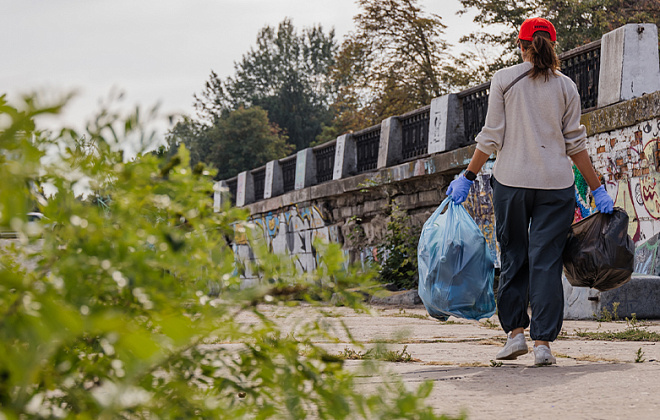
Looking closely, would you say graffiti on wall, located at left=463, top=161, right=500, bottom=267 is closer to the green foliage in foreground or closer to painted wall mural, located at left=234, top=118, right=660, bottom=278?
painted wall mural, located at left=234, top=118, right=660, bottom=278

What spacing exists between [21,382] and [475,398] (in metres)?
2.18

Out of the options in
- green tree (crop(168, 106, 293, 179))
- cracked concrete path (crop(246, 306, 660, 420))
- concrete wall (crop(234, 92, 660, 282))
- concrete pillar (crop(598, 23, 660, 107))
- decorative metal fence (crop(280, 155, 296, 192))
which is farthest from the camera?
green tree (crop(168, 106, 293, 179))

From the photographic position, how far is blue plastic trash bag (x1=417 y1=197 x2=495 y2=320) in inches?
162

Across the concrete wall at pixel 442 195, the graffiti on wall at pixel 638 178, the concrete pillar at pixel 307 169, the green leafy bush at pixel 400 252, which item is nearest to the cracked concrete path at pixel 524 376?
the concrete wall at pixel 442 195

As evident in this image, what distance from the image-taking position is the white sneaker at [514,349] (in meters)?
3.73

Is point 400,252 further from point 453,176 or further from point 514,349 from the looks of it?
point 514,349

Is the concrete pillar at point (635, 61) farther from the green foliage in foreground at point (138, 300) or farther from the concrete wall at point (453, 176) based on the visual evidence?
the green foliage in foreground at point (138, 300)

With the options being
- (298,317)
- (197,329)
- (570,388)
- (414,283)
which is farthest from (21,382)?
(414,283)

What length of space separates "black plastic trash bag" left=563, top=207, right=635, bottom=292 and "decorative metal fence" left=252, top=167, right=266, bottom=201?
15.1 meters

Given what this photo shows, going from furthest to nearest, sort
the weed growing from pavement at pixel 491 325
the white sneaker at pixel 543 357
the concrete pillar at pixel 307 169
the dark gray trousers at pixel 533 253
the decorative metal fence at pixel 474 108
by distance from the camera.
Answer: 1. the concrete pillar at pixel 307 169
2. the decorative metal fence at pixel 474 108
3. the weed growing from pavement at pixel 491 325
4. the dark gray trousers at pixel 533 253
5. the white sneaker at pixel 543 357

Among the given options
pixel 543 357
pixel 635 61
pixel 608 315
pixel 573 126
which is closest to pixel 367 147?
pixel 635 61

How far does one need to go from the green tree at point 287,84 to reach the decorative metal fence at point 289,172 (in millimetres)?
28595

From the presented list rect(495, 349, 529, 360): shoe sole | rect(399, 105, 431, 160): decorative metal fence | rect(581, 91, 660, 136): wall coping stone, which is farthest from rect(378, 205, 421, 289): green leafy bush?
rect(495, 349, 529, 360): shoe sole

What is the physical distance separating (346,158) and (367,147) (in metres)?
0.52
